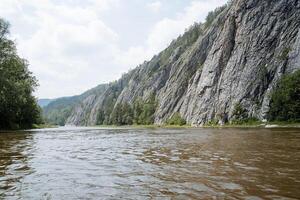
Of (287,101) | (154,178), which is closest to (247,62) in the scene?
(287,101)

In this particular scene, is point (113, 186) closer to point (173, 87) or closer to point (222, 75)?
point (222, 75)

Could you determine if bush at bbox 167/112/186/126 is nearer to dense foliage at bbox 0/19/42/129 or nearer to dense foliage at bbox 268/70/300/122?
dense foliage at bbox 268/70/300/122

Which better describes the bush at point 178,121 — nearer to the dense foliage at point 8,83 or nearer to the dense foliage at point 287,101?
the dense foliage at point 287,101

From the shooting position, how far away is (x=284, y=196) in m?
10.2

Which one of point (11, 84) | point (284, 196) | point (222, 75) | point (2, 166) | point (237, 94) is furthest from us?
point (222, 75)

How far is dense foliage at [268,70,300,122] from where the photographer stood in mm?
91600

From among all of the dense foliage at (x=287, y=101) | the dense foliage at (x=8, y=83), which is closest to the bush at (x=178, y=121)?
the dense foliage at (x=287, y=101)

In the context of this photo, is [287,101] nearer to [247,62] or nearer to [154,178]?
[247,62]

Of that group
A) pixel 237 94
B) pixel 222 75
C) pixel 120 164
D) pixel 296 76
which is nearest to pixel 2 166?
pixel 120 164

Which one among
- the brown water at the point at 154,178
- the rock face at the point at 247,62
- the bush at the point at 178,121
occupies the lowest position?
the brown water at the point at 154,178

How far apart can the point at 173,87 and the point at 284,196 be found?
180504 millimetres

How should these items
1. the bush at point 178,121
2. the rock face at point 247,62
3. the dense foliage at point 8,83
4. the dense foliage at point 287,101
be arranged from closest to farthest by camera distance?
the dense foliage at point 8,83 → the dense foliage at point 287,101 → the rock face at point 247,62 → the bush at point 178,121

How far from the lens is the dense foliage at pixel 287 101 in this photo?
91.6 metres

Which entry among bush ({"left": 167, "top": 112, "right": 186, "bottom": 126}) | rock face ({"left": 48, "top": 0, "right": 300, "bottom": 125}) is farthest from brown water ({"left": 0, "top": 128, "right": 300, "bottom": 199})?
bush ({"left": 167, "top": 112, "right": 186, "bottom": 126})
